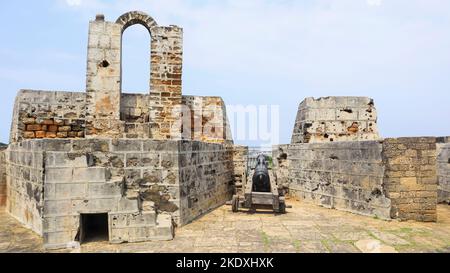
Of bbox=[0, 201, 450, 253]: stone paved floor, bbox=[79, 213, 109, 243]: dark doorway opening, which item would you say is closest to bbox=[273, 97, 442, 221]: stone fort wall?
bbox=[0, 201, 450, 253]: stone paved floor

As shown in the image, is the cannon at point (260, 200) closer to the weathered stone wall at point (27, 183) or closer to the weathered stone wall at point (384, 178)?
the weathered stone wall at point (384, 178)

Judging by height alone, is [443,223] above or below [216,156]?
below

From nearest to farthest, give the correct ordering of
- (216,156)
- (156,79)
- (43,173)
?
(43,173) < (216,156) < (156,79)

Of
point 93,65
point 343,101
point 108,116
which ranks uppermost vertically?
point 93,65

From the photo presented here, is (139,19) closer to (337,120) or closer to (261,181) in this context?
(261,181)

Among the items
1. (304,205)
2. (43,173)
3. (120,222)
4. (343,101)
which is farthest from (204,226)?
(343,101)

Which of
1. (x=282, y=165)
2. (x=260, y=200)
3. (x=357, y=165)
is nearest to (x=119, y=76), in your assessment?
(x=260, y=200)

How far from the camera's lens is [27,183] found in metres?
5.08

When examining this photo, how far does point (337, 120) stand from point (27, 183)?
24.9ft

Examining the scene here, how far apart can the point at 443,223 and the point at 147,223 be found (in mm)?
5240

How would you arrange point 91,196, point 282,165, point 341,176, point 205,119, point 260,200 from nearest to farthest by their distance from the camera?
1. point 91,196
2. point 260,200
3. point 341,176
4. point 205,119
5. point 282,165

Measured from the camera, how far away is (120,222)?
4109 mm
